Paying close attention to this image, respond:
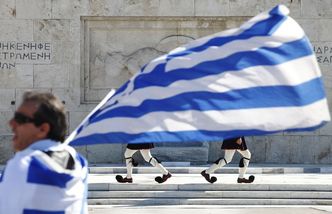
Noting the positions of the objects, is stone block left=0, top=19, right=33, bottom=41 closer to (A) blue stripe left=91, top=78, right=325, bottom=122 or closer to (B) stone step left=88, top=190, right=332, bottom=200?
(B) stone step left=88, top=190, right=332, bottom=200

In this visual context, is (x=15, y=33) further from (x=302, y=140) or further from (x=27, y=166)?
(x=27, y=166)

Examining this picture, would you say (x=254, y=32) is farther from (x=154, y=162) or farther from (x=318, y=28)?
(x=318, y=28)

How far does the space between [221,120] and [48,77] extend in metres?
15.0

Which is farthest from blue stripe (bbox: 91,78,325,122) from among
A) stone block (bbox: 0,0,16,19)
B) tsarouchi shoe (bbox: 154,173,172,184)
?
stone block (bbox: 0,0,16,19)

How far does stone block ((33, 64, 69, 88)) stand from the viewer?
18.6 m

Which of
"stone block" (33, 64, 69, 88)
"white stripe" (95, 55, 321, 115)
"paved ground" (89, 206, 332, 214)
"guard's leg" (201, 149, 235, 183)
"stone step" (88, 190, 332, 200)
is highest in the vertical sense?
"stone block" (33, 64, 69, 88)

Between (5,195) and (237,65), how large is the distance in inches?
44.8

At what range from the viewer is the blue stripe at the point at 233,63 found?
3.86 metres

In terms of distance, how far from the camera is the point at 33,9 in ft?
61.2

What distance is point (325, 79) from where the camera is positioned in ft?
61.4

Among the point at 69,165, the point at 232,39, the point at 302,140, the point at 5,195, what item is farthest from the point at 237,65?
the point at 302,140

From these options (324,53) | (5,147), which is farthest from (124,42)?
(324,53)

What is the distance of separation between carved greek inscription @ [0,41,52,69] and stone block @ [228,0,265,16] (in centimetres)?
376

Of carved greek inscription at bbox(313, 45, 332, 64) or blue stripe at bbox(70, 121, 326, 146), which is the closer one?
blue stripe at bbox(70, 121, 326, 146)
